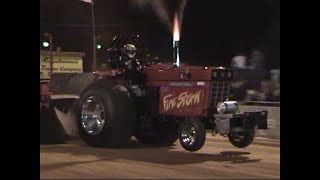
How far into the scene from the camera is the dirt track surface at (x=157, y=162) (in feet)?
21.3

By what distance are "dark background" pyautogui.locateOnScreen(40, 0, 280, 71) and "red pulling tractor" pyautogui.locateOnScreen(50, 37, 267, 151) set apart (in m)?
1.46

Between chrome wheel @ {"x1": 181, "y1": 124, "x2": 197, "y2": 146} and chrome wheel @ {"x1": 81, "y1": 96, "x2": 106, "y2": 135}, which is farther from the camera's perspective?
chrome wheel @ {"x1": 81, "y1": 96, "x2": 106, "y2": 135}

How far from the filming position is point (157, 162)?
7492 millimetres

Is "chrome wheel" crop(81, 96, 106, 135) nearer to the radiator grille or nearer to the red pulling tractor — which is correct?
the red pulling tractor

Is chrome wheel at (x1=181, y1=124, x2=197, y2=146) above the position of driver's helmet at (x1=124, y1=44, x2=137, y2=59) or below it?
below

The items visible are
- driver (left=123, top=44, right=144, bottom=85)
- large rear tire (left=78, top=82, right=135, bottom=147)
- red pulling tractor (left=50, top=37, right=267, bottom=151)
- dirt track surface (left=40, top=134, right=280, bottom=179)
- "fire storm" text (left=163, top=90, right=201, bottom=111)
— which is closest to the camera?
dirt track surface (left=40, top=134, right=280, bottom=179)

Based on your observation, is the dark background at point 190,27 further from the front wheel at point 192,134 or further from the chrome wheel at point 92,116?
the front wheel at point 192,134

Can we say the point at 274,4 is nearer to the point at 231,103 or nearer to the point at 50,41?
the point at 231,103

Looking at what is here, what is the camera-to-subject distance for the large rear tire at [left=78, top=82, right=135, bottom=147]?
8.63 meters

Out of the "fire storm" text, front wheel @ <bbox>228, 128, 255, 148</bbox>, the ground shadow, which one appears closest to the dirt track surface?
the ground shadow

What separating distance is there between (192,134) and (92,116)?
6.03ft

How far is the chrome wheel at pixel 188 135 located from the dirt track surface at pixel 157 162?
198 millimetres
